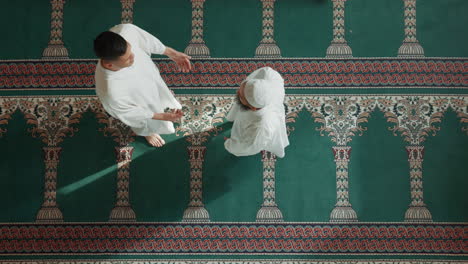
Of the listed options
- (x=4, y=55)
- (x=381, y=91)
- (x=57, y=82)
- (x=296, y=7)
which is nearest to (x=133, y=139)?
(x=57, y=82)

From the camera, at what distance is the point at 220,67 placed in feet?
8.56

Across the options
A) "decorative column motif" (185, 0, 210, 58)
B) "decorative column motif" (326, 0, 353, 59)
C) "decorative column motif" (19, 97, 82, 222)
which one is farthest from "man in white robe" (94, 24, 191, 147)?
"decorative column motif" (326, 0, 353, 59)

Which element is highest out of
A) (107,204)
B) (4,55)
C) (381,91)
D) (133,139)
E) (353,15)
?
(353,15)

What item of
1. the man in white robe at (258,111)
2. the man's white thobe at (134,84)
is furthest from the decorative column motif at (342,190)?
the man's white thobe at (134,84)

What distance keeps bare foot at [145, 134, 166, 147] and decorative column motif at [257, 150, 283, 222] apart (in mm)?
614

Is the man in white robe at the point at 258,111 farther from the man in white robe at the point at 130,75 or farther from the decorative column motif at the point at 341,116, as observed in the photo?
the decorative column motif at the point at 341,116

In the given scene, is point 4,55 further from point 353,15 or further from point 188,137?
point 353,15

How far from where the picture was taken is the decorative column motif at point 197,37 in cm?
262

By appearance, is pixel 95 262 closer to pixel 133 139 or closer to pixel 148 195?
pixel 148 195

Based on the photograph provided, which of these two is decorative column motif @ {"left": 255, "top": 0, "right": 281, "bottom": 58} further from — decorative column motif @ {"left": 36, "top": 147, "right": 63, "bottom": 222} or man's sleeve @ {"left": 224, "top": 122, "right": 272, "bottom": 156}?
decorative column motif @ {"left": 36, "top": 147, "right": 63, "bottom": 222}

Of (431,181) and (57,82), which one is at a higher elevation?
(57,82)

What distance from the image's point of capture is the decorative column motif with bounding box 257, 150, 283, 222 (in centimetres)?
253

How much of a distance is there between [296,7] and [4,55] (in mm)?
1825

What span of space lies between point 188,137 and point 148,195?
42 cm
